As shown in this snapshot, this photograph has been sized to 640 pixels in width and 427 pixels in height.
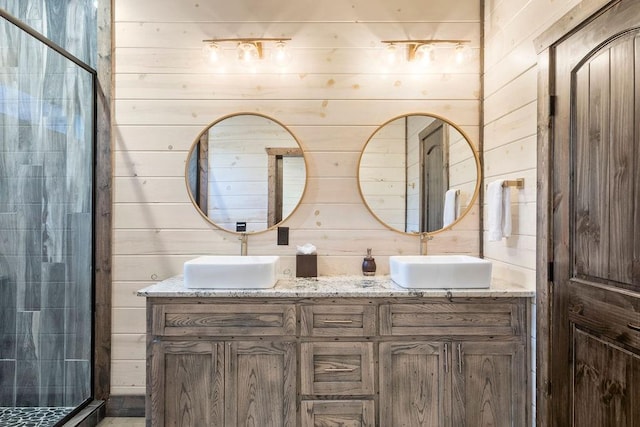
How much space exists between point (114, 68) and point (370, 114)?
1659mm

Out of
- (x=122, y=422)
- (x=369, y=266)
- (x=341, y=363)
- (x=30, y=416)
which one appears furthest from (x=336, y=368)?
(x=30, y=416)

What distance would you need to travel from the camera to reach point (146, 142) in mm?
2281

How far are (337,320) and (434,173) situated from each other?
1111 millimetres

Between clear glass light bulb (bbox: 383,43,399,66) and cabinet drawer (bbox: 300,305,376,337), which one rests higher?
clear glass light bulb (bbox: 383,43,399,66)

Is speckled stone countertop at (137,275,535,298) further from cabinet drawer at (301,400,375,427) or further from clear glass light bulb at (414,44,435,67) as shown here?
clear glass light bulb at (414,44,435,67)

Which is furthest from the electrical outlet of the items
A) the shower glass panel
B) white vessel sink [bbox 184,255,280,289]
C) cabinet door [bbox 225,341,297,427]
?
the shower glass panel

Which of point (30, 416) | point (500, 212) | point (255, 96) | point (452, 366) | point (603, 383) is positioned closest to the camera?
point (603, 383)

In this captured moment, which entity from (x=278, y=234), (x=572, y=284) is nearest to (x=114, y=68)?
(x=278, y=234)

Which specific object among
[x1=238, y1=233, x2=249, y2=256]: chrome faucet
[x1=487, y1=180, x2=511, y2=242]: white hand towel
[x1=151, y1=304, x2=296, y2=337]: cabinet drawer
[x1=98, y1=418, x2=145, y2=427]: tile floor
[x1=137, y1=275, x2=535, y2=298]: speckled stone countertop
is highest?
[x1=487, y1=180, x2=511, y2=242]: white hand towel

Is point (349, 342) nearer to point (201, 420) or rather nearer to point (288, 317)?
point (288, 317)

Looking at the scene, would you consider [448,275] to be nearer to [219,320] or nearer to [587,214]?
[587,214]

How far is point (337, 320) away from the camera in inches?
69.4

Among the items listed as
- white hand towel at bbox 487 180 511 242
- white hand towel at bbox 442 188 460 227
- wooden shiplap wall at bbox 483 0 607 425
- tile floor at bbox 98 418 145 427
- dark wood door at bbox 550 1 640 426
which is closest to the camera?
dark wood door at bbox 550 1 640 426

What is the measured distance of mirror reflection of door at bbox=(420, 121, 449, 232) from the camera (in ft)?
7.36
